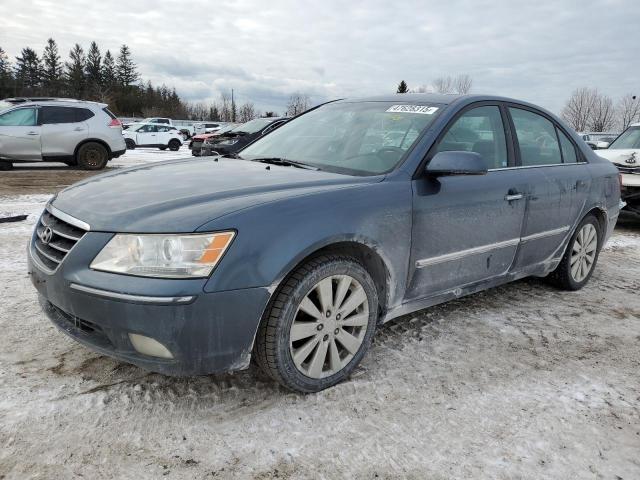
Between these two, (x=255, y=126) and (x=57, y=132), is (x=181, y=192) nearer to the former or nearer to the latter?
(x=57, y=132)

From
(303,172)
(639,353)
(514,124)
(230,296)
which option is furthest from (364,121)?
(639,353)

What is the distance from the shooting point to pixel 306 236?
7.70 feet

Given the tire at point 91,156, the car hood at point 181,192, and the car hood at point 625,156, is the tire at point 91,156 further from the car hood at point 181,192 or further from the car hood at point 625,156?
the car hood at point 625,156

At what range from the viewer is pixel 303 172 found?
2945mm

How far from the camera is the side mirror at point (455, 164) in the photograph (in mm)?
2828

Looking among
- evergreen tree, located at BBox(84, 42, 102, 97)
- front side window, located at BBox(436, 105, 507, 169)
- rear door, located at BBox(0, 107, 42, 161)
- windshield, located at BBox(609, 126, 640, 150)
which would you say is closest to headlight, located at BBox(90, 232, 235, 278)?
front side window, located at BBox(436, 105, 507, 169)

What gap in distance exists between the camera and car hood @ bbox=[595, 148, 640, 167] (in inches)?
313

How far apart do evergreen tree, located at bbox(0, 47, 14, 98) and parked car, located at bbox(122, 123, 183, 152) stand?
57215mm

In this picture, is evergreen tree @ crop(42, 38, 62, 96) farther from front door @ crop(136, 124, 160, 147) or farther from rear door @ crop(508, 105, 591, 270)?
rear door @ crop(508, 105, 591, 270)

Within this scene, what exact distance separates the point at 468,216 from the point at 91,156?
12.0 meters

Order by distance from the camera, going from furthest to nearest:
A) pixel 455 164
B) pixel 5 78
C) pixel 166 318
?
pixel 5 78, pixel 455 164, pixel 166 318

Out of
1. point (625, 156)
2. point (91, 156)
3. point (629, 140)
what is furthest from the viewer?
point (91, 156)

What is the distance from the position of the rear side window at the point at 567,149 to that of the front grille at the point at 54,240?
365 cm

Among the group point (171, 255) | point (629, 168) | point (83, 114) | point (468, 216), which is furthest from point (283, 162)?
point (83, 114)
